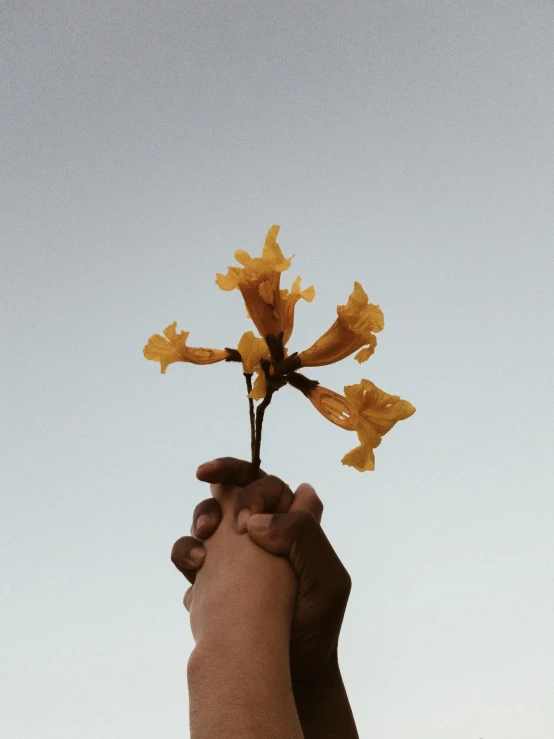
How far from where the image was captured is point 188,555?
1424mm

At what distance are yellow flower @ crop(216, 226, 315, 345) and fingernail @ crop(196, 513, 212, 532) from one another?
1.23ft

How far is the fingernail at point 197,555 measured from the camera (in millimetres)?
1408

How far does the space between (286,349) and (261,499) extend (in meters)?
0.30

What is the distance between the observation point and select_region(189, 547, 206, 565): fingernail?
1.41 meters

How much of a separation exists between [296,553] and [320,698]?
308 millimetres

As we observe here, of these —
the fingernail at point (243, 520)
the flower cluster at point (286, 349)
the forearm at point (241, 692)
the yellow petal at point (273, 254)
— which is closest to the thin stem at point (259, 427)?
the flower cluster at point (286, 349)

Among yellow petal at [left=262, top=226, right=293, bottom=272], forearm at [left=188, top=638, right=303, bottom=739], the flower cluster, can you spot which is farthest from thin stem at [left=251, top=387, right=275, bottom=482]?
forearm at [left=188, top=638, right=303, bottom=739]

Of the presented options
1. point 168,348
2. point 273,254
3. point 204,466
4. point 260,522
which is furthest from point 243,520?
point 273,254

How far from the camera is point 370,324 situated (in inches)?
55.8

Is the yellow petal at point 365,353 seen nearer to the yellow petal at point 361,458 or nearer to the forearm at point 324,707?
the yellow petal at point 361,458

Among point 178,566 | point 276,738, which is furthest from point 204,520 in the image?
point 276,738

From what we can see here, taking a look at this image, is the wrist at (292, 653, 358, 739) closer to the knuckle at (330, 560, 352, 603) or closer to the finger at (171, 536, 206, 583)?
the knuckle at (330, 560, 352, 603)

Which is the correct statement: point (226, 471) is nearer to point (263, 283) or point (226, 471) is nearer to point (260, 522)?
point (260, 522)

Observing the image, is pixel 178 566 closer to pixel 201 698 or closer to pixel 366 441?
pixel 201 698
